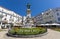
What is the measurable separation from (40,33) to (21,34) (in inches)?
176

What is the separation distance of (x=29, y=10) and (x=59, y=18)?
76.8 ft

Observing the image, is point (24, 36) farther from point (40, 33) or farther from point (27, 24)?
point (27, 24)

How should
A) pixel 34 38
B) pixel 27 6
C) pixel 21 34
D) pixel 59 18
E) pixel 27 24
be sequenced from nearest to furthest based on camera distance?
1. pixel 34 38
2. pixel 21 34
3. pixel 27 24
4. pixel 27 6
5. pixel 59 18

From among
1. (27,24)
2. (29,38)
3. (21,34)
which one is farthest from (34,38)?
(27,24)

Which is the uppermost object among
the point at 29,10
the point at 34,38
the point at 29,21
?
the point at 29,10

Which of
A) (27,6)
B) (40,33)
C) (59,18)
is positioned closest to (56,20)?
(59,18)

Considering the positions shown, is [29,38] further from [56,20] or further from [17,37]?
[56,20]

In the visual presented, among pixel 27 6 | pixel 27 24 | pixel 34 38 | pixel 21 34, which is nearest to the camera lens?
pixel 34 38

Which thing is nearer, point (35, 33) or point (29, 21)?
point (35, 33)

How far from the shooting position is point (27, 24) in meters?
47.4

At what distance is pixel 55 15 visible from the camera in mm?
69562

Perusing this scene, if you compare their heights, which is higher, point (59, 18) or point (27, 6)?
point (27, 6)

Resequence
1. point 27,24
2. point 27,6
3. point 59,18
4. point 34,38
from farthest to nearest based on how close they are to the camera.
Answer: point 59,18 < point 27,6 < point 27,24 < point 34,38

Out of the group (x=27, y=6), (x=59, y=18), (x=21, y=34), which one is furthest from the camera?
(x=59, y=18)
